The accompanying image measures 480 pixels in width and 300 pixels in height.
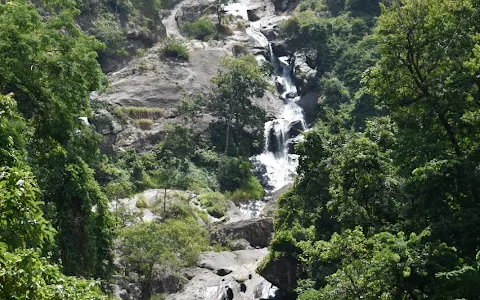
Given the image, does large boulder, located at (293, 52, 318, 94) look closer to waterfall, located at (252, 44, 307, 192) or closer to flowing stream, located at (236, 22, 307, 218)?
flowing stream, located at (236, 22, 307, 218)

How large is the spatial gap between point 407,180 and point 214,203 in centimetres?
2075

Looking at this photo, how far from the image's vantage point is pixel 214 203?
32906 mm

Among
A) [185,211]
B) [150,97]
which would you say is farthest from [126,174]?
[150,97]

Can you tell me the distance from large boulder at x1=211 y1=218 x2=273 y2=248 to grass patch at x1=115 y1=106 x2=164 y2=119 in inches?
630

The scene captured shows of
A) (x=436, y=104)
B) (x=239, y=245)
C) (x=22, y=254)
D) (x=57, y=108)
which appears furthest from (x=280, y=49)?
(x=22, y=254)

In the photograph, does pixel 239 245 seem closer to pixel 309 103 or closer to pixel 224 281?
pixel 224 281

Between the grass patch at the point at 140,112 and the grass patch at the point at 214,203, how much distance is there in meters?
11.7

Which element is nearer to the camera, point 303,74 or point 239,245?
point 239,245

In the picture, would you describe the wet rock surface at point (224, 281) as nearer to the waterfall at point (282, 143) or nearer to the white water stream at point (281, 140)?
the white water stream at point (281, 140)

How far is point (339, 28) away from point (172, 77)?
65.6 feet

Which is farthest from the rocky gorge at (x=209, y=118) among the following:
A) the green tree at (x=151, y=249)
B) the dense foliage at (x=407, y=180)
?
the dense foliage at (x=407, y=180)

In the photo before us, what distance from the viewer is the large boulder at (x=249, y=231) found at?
28688 mm

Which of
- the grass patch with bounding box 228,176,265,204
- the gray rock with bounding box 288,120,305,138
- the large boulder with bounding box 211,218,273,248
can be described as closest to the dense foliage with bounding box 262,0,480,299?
the large boulder with bounding box 211,218,273,248

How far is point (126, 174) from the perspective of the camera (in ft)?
113
